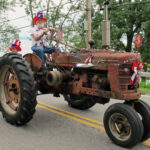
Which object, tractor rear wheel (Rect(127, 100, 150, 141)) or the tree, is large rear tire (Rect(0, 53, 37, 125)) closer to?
tractor rear wheel (Rect(127, 100, 150, 141))

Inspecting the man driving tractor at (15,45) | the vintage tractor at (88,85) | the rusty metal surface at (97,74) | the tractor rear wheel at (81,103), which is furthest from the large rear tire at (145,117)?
the man driving tractor at (15,45)

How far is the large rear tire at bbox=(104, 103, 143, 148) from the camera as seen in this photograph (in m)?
3.60

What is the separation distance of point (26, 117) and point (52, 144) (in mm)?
913

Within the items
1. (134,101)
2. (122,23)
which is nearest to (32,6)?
(122,23)

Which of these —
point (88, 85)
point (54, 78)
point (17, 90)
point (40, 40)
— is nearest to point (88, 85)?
point (88, 85)

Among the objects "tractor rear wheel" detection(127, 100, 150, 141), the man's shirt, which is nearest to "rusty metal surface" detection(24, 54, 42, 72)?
the man's shirt

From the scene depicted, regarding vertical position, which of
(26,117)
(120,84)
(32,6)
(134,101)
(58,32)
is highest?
(32,6)

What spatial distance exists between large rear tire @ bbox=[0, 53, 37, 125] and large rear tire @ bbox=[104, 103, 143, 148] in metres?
1.56

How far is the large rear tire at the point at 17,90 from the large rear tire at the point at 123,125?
1556mm

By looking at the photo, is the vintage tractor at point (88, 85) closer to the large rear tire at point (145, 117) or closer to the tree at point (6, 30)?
the large rear tire at point (145, 117)

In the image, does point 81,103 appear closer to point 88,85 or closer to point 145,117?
point 88,85

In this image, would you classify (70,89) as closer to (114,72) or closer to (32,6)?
(114,72)

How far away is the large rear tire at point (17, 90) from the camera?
447 centimetres

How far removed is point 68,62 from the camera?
4977 millimetres
